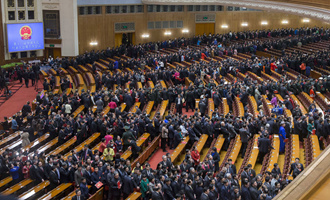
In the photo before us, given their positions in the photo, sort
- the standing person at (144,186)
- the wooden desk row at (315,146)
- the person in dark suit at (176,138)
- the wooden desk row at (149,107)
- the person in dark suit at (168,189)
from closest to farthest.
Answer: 1. the person in dark suit at (168,189)
2. the standing person at (144,186)
3. the wooden desk row at (315,146)
4. the person in dark suit at (176,138)
5. the wooden desk row at (149,107)

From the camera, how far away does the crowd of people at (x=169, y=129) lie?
9664 mm

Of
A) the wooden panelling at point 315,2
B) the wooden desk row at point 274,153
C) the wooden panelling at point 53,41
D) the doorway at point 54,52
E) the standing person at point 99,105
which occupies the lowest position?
the wooden desk row at point 274,153

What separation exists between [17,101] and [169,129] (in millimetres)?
9835

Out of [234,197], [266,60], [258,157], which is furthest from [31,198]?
[266,60]

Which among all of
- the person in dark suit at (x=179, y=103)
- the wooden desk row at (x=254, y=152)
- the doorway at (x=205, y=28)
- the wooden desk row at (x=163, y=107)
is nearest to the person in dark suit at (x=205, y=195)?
the wooden desk row at (x=254, y=152)

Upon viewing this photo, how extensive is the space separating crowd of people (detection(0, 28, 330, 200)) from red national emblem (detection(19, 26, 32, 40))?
12.1ft

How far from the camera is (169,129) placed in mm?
13383

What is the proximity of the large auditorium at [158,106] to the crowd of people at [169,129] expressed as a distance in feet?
0.13

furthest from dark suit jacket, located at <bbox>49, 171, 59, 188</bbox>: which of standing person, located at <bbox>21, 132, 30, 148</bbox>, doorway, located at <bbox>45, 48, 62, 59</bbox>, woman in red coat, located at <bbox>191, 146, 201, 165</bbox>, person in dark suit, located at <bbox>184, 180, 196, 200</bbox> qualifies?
doorway, located at <bbox>45, 48, 62, 59</bbox>

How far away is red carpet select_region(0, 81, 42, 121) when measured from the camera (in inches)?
729

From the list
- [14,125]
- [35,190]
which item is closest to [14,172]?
[35,190]

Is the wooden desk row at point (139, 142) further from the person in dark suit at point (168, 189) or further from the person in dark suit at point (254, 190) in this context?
the person in dark suit at point (254, 190)

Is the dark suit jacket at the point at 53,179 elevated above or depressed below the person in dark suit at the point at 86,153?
below

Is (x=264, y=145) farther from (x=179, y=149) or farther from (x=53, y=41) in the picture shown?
(x=53, y=41)
